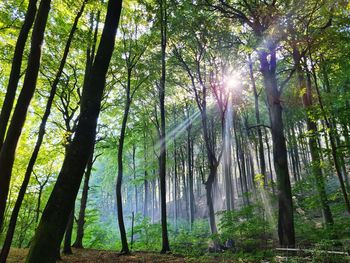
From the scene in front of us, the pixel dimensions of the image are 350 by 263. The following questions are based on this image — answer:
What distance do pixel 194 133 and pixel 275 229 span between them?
13247mm

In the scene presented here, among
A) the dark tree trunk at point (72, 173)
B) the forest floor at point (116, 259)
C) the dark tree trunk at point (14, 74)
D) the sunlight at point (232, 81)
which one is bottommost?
the forest floor at point (116, 259)

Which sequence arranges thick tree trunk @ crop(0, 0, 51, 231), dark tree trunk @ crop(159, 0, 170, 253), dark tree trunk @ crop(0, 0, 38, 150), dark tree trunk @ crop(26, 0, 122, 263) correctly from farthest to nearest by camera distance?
1. dark tree trunk @ crop(159, 0, 170, 253)
2. dark tree trunk @ crop(0, 0, 38, 150)
3. thick tree trunk @ crop(0, 0, 51, 231)
4. dark tree trunk @ crop(26, 0, 122, 263)

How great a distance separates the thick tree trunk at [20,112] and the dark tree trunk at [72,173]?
81.5 inches

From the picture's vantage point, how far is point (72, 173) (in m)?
3.69

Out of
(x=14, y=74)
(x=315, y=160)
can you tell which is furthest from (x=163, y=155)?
(x=14, y=74)

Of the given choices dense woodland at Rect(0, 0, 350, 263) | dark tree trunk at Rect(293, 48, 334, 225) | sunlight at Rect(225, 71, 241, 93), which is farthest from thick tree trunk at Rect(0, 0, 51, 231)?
sunlight at Rect(225, 71, 241, 93)

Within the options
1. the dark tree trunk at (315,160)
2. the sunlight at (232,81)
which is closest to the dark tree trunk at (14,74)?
the dark tree trunk at (315,160)

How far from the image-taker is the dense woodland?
17.1ft

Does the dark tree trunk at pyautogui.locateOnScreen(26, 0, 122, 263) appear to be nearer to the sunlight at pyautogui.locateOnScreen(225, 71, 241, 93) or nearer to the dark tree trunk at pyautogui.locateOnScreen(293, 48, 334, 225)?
the dark tree trunk at pyautogui.locateOnScreen(293, 48, 334, 225)

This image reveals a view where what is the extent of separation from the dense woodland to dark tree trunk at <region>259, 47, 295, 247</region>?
0.12 ft

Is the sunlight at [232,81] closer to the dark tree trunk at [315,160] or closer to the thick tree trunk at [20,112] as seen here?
the dark tree trunk at [315,160]

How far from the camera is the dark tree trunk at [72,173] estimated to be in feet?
10.9

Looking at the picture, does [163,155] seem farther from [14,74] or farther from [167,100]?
[167,100]

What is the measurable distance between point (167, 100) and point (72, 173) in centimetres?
1995
